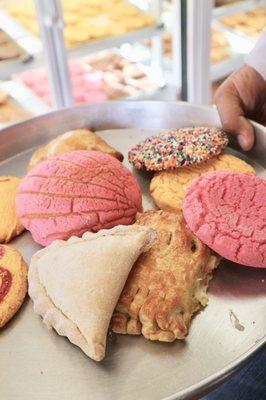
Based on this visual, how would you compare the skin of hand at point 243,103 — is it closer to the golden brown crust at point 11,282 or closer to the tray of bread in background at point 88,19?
the golden brown crust at point 11,282

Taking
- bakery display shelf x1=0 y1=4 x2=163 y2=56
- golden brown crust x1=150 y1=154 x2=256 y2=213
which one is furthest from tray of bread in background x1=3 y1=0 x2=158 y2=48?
golden brown crust x1=150 y1=154 x2=256 y2=213

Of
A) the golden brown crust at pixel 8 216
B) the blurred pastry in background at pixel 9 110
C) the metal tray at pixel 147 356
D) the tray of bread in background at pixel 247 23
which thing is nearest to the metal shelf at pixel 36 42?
the blurred pastry in background at pixel 9 110

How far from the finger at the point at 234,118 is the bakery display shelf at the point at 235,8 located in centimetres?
123

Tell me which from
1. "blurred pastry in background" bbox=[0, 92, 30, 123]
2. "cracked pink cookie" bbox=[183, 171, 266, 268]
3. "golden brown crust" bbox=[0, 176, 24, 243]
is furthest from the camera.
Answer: "blurred pastry in background" bbox=[0, 92, 30, 123]

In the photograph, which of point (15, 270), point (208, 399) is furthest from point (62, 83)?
point (208, 399)

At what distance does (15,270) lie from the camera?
0.74 meters

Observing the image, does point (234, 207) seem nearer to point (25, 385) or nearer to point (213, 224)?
point (213, 224)

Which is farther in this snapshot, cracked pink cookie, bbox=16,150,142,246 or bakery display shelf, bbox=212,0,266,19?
bakery display shelf, bbox=212,0,266,19

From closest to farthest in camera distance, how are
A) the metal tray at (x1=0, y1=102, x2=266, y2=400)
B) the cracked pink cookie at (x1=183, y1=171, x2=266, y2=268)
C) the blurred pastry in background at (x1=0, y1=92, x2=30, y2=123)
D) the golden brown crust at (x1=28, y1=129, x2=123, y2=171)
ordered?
1. the metal tray at (x1=0, y1=102, x2=266, y2=400)
2. the cracked pink cookie at (x1=183, y1=171, x2=266, y2=268)
3. the golden brown crust at (x1=28, y1=129, x2=123, y2=171)
4. the blurred pastry in background at (x1=0, y1=92, x2=30, y2=123)

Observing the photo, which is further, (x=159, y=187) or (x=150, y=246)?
(x=159, y=187)

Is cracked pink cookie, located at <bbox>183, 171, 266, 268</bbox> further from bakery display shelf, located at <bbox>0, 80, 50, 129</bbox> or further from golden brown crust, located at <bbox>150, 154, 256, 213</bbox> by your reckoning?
bakery display shelf, located at <bbox>0, 80, 50, 129</bbox>

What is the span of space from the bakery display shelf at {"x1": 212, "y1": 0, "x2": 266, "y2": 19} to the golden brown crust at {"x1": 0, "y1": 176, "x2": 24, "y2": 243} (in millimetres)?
1618

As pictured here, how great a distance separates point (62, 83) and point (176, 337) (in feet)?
4.70

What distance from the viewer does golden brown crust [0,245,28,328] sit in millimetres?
699
